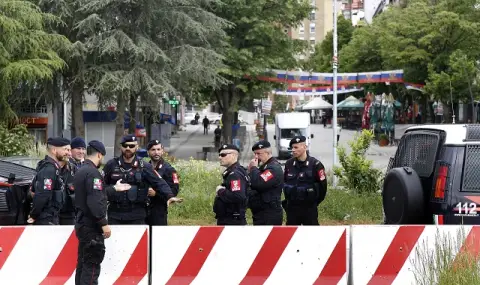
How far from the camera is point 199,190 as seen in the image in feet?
49.2

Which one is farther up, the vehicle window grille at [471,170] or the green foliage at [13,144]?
the vehicle window grille at [471,170]

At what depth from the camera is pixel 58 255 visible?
7828 millimetres

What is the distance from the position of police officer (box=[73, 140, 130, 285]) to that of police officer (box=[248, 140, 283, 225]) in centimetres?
217

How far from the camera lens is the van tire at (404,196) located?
24.0 feet

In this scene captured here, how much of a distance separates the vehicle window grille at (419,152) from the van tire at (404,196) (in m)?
0.22

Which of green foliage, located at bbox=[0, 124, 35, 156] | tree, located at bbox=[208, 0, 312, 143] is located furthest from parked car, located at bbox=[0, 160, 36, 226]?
tree, located at bbox=[208, 0, 312, 143]

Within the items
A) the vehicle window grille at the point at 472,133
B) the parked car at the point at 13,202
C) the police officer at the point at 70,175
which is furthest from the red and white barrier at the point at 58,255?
the vehicle window grille at the point at 472,133

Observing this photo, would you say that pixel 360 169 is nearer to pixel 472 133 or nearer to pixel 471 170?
pixel 472 133

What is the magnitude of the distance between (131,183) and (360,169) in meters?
7.84

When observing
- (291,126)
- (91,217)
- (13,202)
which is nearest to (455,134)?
(91,217)

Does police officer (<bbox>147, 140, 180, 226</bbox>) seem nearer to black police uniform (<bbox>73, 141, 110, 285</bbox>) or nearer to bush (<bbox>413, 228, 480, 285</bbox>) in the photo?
black police uniform (<bbox>73, 141, 110, 285</bbox>)

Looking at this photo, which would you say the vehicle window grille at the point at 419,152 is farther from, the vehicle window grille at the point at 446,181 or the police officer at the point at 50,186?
the police officer at the point at 50,186

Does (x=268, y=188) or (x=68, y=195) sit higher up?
(x=268, y=188)

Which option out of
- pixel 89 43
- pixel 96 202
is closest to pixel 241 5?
pixel 89 43
